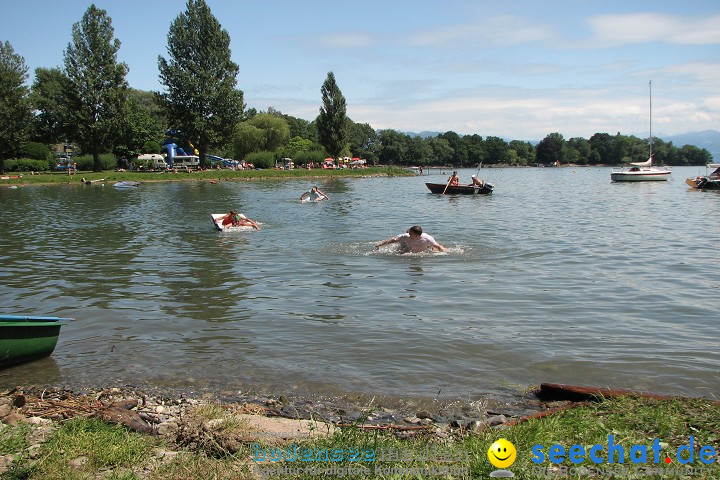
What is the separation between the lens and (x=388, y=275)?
1409 cm

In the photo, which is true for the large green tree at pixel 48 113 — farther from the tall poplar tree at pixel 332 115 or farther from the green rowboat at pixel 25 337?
the green rowboat at pixel 25 337

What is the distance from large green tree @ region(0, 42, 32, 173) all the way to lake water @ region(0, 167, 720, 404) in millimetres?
41933

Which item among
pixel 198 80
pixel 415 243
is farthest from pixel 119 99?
pixel 415 243

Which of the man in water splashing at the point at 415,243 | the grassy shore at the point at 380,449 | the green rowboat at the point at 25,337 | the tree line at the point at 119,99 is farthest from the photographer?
the tree line at the point at 119,99

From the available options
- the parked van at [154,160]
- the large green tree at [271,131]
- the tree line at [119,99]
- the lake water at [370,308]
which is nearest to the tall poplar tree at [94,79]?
the tree line at [119,99]

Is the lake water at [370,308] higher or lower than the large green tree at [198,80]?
lower

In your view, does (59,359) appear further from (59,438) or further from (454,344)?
(454,344)

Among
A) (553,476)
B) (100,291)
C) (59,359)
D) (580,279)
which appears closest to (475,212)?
(580,279)

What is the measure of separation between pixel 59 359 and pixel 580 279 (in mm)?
10609

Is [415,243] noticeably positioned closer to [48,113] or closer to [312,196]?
[312,196]

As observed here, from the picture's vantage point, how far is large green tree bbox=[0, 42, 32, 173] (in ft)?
189

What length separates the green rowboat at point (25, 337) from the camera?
7609 millimetres

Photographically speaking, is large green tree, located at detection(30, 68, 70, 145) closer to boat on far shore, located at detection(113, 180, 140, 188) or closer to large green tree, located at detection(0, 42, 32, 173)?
large green tree, located at detection(0, 42, 32, 173)

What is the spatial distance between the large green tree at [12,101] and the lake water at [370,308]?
41.9m
